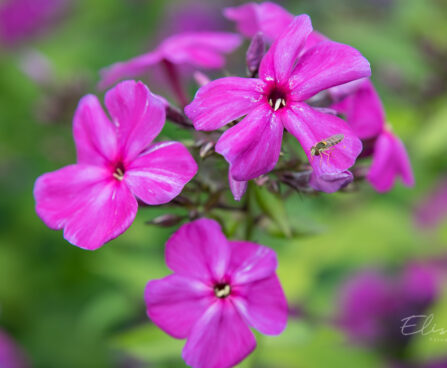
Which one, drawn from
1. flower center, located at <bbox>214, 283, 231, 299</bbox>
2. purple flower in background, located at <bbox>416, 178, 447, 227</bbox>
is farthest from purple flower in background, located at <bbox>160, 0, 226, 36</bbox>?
flower center, located at <bbox>214, 283, 231, 299</bbox>

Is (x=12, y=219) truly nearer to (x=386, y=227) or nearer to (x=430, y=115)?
(x=386, y=227)

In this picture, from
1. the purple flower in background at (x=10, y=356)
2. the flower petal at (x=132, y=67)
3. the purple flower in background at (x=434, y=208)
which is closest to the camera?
the flower petal at (x=132, y=67)

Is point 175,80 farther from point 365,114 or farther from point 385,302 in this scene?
point 385,302

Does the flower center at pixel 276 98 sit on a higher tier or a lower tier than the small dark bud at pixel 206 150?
higher

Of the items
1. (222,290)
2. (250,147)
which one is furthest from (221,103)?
(222,290)

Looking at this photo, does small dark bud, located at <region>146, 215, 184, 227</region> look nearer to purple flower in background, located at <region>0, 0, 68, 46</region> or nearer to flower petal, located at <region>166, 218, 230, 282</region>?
flower petal, located at <region>166, 218, 230, 282</region>

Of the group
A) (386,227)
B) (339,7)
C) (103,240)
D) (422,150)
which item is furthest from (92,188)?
(339,7)

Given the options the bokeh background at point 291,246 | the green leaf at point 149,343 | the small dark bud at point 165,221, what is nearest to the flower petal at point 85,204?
the small dark bud at point 165,221

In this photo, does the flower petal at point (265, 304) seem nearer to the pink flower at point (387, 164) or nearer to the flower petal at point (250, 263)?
the flower petal at point (250, 263)
